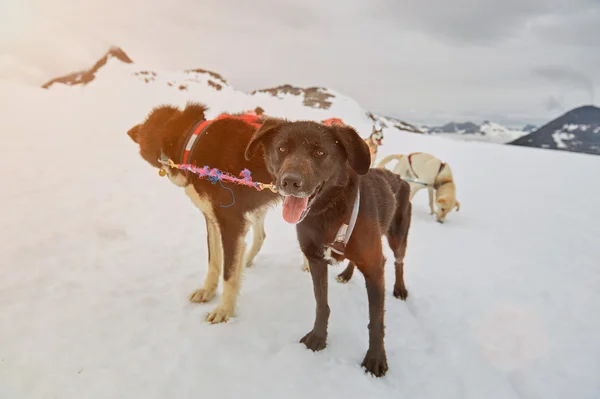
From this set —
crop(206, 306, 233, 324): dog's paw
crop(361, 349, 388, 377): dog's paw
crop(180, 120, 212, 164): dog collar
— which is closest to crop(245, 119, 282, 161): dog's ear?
crop(180, 120, 212, 164): dog collar

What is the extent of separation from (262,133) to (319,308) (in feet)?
5.68

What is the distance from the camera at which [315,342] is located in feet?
10.1

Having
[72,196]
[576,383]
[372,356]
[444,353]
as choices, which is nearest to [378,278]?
[372,356]

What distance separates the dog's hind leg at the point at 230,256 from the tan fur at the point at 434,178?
238 inches

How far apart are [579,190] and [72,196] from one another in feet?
49.7

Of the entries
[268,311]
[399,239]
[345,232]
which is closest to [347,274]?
[399,239]

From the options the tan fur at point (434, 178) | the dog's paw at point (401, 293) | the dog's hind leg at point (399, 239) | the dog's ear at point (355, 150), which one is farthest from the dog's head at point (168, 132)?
the tan fur at point (434, 178)

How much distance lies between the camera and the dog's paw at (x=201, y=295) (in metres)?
3.83

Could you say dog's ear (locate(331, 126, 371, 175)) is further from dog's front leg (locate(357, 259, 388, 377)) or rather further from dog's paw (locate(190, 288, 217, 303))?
dog's paw (locate(190, 288, 217, 303))

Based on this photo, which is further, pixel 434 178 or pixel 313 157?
pixel 434 178

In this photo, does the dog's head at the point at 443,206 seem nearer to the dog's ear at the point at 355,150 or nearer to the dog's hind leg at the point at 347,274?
the dog's hind leg at the point at 347,274

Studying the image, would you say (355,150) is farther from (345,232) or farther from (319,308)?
(319,308)

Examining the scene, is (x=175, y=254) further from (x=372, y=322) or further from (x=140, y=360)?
(x=372, y=322)

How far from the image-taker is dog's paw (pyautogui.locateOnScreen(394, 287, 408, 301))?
4.15 meters
